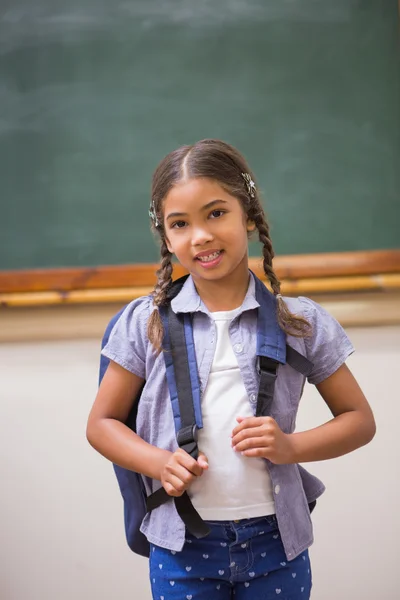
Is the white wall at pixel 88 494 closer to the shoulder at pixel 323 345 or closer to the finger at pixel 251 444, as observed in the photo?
the shoulder at pixel 323 345

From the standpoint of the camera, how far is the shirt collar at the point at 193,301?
43.3 inches

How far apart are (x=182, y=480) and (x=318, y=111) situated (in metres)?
1.17

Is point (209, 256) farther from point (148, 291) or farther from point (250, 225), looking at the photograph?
point (148, 291)

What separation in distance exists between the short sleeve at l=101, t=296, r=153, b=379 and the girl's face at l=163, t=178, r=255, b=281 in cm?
13

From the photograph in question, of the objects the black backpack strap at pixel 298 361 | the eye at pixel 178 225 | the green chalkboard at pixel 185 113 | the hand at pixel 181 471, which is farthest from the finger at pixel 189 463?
the green chalkboard at pixel 185 113

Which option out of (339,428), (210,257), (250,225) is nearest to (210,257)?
(210,257)

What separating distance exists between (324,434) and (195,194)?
416mm

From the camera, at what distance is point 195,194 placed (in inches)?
41.3

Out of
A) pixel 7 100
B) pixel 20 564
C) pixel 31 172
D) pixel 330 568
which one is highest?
pixel 7 100

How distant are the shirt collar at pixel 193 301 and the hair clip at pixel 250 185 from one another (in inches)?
5.5

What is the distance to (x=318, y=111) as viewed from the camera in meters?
1.79

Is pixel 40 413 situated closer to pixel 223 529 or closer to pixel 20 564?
pixel 20 564

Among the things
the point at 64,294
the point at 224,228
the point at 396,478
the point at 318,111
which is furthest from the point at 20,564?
the point at 318,111

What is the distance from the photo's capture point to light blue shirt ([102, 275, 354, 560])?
1.04m
